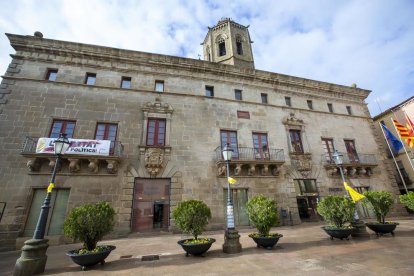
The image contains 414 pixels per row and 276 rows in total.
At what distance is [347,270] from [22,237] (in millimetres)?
14707

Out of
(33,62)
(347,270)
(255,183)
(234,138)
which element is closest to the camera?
(347,270)

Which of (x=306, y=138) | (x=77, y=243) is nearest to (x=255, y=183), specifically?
(x=306, y=138)

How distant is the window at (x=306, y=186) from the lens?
16016mm

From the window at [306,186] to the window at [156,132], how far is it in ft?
37.4

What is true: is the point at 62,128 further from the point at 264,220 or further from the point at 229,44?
the point at 229,44

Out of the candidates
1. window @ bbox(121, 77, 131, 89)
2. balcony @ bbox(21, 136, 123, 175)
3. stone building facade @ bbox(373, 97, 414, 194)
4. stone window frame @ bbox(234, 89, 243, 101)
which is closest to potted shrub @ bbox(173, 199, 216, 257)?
balcony @ bbox(21, 136, 123, 175)

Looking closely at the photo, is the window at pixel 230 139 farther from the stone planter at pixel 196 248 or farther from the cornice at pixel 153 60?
the stone planter at pixel 196 248

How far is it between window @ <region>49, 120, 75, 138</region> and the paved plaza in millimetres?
6917

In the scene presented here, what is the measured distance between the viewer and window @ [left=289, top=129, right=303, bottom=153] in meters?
17.3

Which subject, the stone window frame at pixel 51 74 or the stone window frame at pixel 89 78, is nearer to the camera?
the stone window frame at pixel 51 74

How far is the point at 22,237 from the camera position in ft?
34.3

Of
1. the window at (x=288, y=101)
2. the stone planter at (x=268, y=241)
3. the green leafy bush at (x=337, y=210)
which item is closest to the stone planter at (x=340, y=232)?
the green leafy bush at (x=337, y=210)

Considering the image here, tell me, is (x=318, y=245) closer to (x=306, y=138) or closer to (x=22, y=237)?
(x=306, y=138)

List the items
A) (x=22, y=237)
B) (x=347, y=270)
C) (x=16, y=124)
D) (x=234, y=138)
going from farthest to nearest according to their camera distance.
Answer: (x=234, y=138)
(x=16, y=124)
(x=22, y=237)
(x=347, y=270)
